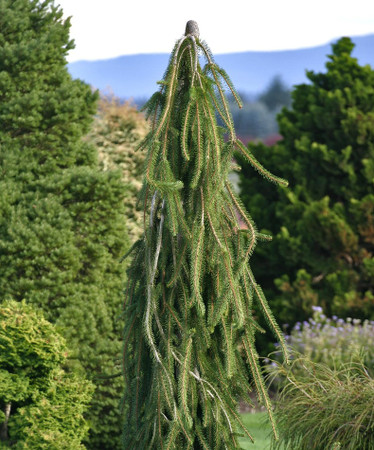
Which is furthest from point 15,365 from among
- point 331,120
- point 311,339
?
point 331,120

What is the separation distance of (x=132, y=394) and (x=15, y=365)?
3.65 ft

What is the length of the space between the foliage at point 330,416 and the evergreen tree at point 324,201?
409 centimetres

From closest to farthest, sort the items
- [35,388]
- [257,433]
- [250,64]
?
[35,388]
[257,433]
[250,64]

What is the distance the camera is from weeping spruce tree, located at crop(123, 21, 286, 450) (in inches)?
131

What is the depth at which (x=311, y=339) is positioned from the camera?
764cm

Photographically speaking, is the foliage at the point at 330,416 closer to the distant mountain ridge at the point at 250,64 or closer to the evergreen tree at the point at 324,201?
the evergreen tree at the point at 324,201

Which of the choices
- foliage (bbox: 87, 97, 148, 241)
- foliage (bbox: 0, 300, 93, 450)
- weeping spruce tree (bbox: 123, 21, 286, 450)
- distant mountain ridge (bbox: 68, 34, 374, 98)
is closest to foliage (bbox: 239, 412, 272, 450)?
foliage (bbox: 0, 300, 93, 450)

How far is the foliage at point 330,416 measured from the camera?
388 centimetres

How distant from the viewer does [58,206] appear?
535 cm

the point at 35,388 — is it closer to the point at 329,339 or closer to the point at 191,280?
the point at 191,280

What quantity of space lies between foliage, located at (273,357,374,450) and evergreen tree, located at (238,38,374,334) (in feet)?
13.4

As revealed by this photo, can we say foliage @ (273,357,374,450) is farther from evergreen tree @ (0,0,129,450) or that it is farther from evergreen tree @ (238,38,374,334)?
evergreen tree @ (238,38,374,334)

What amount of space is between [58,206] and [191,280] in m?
2.37

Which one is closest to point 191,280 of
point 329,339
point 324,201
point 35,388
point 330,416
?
point 330,416
